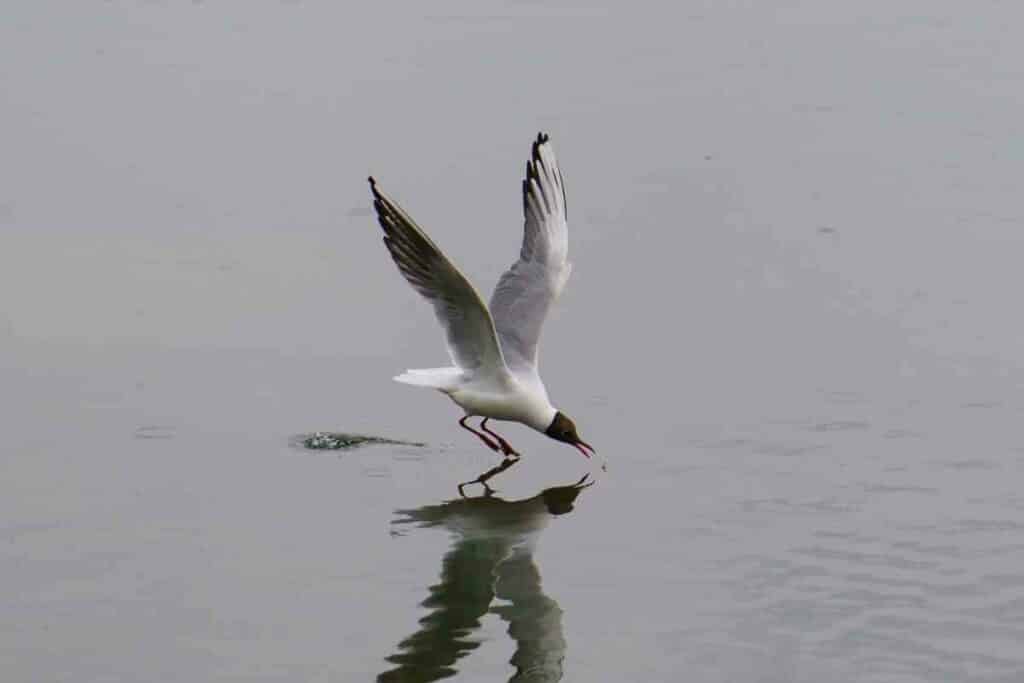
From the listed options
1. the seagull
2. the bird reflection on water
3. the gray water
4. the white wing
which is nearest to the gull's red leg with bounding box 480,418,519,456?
the seagull

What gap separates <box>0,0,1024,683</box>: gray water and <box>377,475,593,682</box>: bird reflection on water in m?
0.02

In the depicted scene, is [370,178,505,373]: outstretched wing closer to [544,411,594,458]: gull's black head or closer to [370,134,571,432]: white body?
[370,134,571,432]: white body

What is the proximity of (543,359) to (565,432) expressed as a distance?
55.1 inches

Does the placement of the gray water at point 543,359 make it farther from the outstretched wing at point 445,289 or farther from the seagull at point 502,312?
the outstretched wing at point 445,289

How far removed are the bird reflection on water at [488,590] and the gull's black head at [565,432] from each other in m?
0.21

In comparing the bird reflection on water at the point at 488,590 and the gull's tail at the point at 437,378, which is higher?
the gull's tail at the point at 437,378

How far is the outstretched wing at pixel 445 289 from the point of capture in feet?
24.8

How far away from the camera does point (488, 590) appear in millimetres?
6836

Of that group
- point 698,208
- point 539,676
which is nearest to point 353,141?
point 698,208

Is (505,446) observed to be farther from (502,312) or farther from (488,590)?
(488,590)

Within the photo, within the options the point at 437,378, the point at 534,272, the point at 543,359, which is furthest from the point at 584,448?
the point at 543,359

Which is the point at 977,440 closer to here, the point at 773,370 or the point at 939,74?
the point at 773,370

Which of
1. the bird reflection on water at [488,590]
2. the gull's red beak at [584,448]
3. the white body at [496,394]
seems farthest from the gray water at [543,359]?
the white body at [496,394]

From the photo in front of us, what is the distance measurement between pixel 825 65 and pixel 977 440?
27.9 ft
